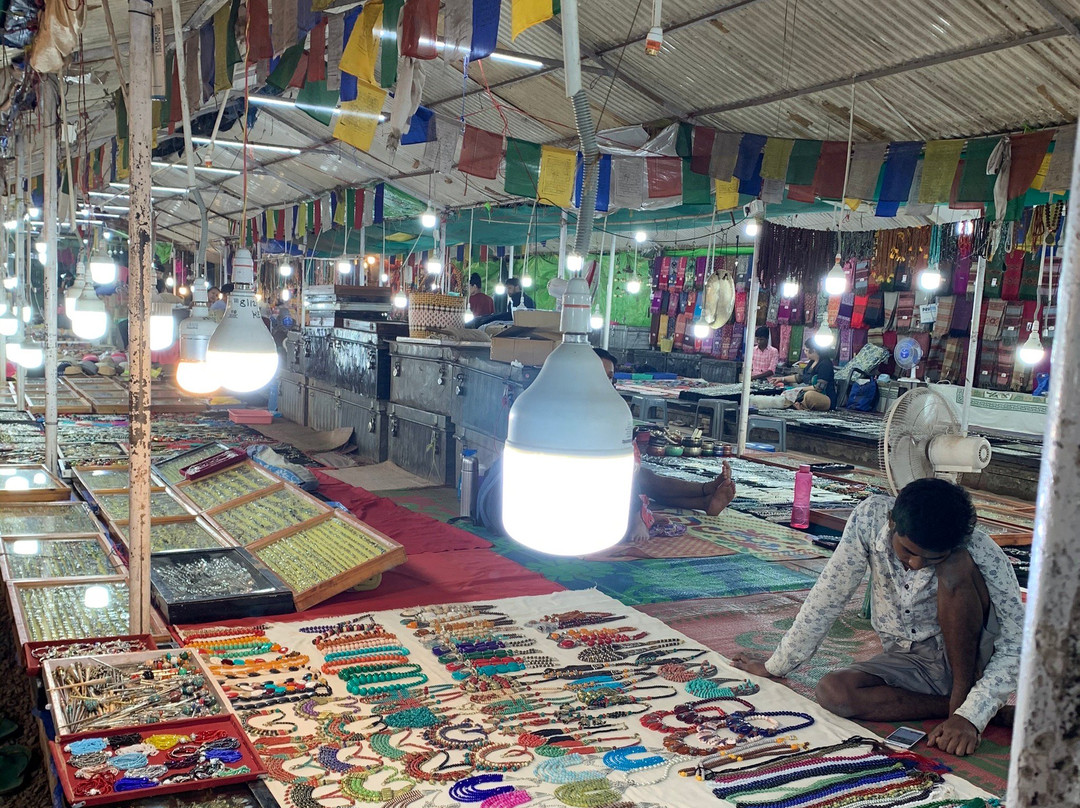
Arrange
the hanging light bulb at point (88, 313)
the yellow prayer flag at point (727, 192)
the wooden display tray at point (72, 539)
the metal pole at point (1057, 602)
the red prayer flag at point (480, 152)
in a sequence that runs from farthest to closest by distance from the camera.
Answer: the yellow prayer flag at point (727, 192)
the red prayer flag at point (480, 152)
the hanging light bulb at point (88, 313)
the wooden display tray at point (72, 539)
the metal pole at point (1057, 602)

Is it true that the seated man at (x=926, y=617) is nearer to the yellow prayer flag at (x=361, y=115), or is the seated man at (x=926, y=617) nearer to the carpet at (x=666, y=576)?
the carpet at (x=666, y=576)

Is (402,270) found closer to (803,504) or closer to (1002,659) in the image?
(803,504)

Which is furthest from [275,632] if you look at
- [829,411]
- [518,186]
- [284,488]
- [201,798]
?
[829,411]

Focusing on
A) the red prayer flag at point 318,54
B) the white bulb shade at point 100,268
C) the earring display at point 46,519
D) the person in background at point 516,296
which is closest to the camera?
the earring display at point 46,519

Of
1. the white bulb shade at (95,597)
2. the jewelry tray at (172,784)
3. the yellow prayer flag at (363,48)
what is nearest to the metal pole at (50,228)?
the yellow prayer flag at (363,48)

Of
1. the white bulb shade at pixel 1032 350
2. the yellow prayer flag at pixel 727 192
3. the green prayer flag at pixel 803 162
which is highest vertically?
the green prayer flag at pixel 803 162

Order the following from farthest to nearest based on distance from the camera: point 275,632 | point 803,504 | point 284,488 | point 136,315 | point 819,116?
point 819,116, point 803,504, point 284,488, point 275,632, point 136,315

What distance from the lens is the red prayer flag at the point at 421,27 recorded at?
199 inches

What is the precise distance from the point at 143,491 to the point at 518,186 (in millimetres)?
6245

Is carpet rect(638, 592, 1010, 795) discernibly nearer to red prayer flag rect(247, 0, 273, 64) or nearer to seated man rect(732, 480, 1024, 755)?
seated man rect(732, 480, 1024, 755)

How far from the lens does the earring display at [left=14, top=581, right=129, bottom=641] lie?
3.79m

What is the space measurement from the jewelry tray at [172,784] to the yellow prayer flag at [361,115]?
4.30 meters

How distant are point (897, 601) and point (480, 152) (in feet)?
19.2

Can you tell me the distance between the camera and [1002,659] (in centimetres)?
330
